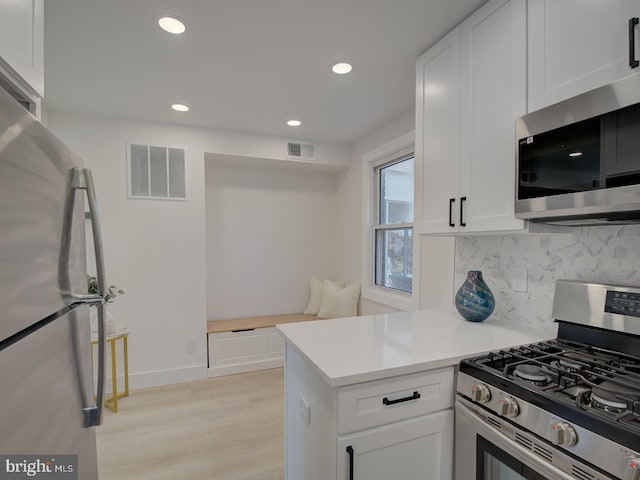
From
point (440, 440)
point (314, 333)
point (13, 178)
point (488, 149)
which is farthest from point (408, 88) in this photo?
point (13, 178)

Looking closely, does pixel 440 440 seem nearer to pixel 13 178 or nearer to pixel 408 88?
pixel 13 178

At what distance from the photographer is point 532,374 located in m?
1.05

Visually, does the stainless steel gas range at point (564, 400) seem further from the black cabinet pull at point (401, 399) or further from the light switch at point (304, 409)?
the light switch at point (304, 409)

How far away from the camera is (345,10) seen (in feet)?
5.17

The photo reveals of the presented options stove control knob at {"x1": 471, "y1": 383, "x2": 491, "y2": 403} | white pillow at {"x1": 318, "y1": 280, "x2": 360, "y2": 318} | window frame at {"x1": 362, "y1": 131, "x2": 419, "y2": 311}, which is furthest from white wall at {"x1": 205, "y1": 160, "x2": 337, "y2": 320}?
stove control knob at {"x1": 471, "y1": 383, "x2": 491, "y2": 403}

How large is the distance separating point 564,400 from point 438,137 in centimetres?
137

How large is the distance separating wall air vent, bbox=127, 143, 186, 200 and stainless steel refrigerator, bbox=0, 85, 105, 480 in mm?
2239

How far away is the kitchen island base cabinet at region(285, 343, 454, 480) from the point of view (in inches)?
42.9

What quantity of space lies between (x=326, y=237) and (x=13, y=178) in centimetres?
357

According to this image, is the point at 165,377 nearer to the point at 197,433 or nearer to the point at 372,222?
the point at 197,433

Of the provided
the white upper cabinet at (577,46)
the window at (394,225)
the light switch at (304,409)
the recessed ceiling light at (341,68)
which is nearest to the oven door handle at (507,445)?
the light switch at (304,409)

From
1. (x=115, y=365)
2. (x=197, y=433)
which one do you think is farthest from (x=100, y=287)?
(x=115, y=365)

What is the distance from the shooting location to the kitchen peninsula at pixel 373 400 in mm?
1094

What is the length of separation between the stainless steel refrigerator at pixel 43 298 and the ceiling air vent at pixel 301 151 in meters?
2.67
